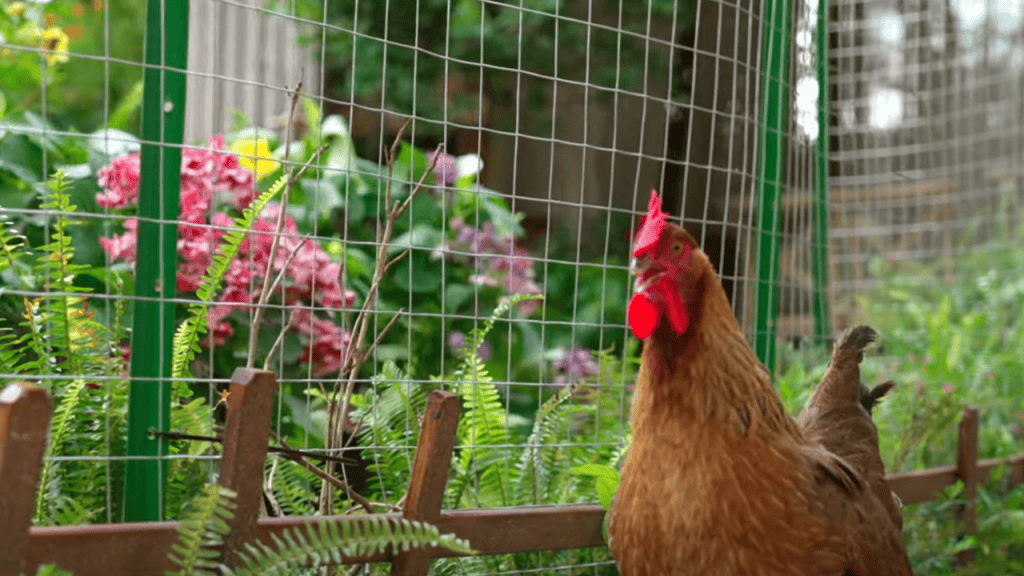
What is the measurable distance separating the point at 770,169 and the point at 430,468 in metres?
1.73

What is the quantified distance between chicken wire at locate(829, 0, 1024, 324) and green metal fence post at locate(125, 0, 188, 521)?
4.91 metres

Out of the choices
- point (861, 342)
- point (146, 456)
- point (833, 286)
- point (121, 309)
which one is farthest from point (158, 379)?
point (833, 286)


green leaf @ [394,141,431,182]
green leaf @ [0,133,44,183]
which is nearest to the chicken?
green leaf @ [394,141,431,182]

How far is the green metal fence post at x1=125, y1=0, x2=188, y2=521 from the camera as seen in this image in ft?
5.94

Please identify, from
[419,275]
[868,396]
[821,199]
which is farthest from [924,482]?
[419,275]

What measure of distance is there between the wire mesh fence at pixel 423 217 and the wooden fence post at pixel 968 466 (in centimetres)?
70

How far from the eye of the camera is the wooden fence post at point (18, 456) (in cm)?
133

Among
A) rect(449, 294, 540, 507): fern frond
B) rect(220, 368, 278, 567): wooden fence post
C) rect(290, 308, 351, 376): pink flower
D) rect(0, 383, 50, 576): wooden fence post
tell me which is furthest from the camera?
rect(290, 308, 351, 376): pink flower

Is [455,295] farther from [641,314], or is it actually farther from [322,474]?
[641,314]

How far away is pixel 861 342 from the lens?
2537mm

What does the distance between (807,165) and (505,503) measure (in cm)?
198

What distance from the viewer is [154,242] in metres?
1.82

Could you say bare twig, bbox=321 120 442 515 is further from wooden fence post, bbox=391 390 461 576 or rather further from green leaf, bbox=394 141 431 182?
green leaf, bbox=394 141 431 182

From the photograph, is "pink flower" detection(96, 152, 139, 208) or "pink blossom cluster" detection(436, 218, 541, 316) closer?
"pink flower" detection(96, 152, 139, 208)
